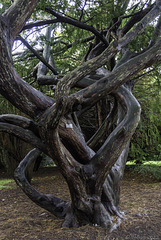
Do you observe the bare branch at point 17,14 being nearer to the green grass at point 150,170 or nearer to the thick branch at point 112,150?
the thick branch at point 112,150

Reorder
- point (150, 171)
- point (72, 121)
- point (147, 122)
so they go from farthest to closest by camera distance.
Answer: point (147, 122), point (150, 171), point (72, 121)

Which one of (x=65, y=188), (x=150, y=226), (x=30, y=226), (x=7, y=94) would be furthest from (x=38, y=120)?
(x=65, y=188)

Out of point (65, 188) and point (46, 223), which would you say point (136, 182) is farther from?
point (46, 223)

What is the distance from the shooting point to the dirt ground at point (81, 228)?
2797 millimetres

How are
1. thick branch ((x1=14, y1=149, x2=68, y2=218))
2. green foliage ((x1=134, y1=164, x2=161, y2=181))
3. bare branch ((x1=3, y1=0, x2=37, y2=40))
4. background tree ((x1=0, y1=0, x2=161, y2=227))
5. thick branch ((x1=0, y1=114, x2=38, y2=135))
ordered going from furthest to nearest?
green foliage ((x1=134, y1=164, x2=161, y2=181)) < thick branch ((x1=14, y1=149, x2=68, y2=218)) < thick branch ((x1=0, y1=114, x2=38, y2=135)) < bare branch ((x1=3, y1=0, x2=37, y2=40)) < background tree ((x1=0, y1=0, x2=161, y2=227))

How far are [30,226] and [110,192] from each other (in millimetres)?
1182

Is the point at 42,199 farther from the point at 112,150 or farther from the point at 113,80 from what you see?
the point at 113,80

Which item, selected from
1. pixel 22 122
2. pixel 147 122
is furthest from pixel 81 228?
pixel 147 122

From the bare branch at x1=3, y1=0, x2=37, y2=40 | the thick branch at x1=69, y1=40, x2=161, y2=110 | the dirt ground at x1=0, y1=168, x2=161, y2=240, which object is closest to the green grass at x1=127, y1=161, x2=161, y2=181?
the dirt ground at x1=0, y1=168, x2=161, y2=240

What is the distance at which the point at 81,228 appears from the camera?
299cm

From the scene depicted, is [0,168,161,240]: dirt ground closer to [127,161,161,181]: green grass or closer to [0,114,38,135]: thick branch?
[127,161,161,181]: green grass

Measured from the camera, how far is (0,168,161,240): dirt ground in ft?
9.18

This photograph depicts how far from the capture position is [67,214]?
10.8 ft

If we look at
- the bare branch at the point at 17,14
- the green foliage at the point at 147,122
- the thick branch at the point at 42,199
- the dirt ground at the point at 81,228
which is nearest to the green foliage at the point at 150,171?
the green foliage at the point at 147,122
